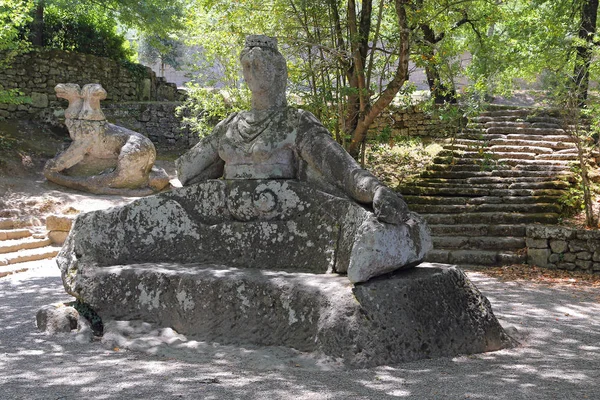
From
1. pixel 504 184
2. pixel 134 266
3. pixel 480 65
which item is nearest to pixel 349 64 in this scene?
pixel 480 65

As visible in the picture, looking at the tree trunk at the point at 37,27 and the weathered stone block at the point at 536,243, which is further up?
the tree trunk at the point at 37,27

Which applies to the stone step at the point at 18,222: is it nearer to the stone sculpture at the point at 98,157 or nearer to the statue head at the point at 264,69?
the stone sculpture at the point at 98,157

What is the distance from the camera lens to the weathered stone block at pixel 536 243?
1029 cm

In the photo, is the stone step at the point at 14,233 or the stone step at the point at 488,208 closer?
the stone step at the point at 14,233

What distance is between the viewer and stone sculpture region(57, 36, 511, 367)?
3977 millimetres

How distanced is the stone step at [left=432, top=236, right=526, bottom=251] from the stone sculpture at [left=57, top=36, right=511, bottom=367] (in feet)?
20.8

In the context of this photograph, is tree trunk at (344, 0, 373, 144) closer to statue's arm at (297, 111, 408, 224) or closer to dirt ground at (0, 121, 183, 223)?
dirt ground at (0, 121, 183, 223)

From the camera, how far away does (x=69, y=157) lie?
14.0 metres

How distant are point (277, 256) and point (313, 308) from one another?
778 mm

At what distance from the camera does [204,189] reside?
5082 mm

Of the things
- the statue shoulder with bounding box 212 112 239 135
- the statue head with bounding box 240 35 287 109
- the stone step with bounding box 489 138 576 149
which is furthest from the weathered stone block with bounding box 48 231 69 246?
the stone step with bounding box 489 138 576 149

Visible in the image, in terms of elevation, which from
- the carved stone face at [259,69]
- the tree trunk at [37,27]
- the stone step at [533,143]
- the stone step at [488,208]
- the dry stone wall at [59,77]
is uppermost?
the tree trunk at [37,27]

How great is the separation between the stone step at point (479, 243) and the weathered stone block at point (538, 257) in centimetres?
29

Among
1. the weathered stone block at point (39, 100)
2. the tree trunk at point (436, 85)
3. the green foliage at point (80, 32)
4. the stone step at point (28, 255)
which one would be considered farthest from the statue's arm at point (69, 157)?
the green foliage at point (80, 32)
